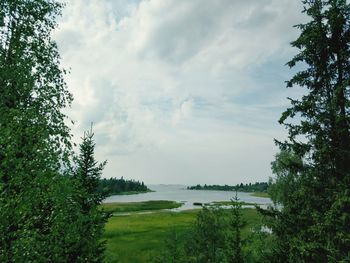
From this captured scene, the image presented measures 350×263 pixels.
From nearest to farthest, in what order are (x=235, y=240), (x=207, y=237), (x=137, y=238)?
(x=235, y=240)
(x=207, y=237)
(x=137, y=238)

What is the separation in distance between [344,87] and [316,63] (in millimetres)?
2232

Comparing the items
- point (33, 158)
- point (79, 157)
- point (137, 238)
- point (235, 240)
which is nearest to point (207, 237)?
point (235, 240)

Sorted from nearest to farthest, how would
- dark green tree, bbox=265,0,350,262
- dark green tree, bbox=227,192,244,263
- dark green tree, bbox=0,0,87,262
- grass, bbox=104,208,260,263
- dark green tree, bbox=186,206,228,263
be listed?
A: dark green tree, bbox=0,0,87,262
dark green tree, bbox=265,0,350,262
dark green tree, bbox=227,192,244,263
dark green tree, bbox=186,206,228,263
grass, bbox=104,208,260,263

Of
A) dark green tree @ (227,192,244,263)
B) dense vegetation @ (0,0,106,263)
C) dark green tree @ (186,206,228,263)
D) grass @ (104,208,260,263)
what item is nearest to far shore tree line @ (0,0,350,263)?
dense vegetation @ (0,0,106,263)

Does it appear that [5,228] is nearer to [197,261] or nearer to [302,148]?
[302,148]

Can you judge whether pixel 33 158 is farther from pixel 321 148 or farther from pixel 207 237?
pixel 207 237

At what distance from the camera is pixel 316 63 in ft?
55.3

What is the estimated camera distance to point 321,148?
15.5 m

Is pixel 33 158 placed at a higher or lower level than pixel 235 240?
higher

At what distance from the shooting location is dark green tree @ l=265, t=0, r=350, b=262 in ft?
48.1

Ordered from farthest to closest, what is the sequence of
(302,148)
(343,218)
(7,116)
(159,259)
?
(159,259)
(302,148)
(343,218)
(7,116)

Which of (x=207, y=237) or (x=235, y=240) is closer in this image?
(x=235, y=240)

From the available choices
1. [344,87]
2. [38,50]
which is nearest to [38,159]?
[38,50]

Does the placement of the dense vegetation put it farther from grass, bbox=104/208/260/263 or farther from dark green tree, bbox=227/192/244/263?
grass, bbox=104/208/260/263
